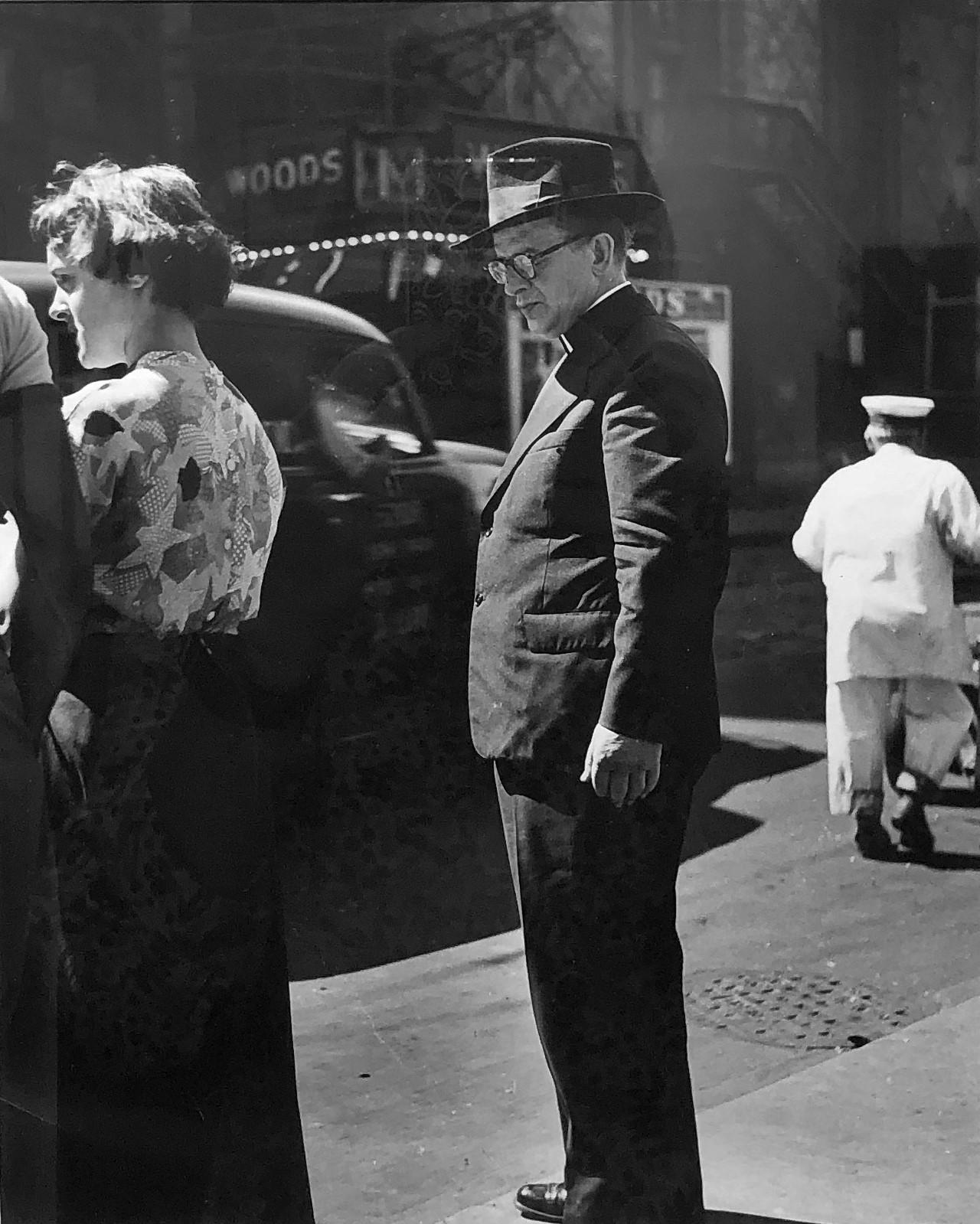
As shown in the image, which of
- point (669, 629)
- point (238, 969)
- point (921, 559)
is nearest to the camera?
point (669, 629)

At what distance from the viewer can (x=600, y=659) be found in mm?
2748

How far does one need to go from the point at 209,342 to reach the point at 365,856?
3.51ft

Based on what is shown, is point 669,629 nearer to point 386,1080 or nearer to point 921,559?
point 921,559

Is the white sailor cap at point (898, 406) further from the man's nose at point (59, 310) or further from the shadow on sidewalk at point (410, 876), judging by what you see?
the man's nose at point (59, 310)

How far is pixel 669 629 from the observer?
2.75 metres

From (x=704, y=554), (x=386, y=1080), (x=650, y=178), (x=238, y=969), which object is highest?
(x=650, y=178)

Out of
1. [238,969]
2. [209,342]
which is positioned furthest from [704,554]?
[238,969]

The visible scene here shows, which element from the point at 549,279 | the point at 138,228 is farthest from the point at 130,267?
the point at 549,279

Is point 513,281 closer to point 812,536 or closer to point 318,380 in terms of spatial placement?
point 318,380

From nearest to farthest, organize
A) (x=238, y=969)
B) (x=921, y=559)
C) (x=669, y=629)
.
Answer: (x=669, y=629) → (x=238, y=969) → (x=921, y=559)

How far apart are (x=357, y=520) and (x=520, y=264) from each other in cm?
59

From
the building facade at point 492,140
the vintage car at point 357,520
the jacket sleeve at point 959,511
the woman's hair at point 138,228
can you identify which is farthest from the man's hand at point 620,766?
the woman's hair at point 138,228

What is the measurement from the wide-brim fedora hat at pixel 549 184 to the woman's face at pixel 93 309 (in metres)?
0.65

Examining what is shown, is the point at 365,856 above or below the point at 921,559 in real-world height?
below
